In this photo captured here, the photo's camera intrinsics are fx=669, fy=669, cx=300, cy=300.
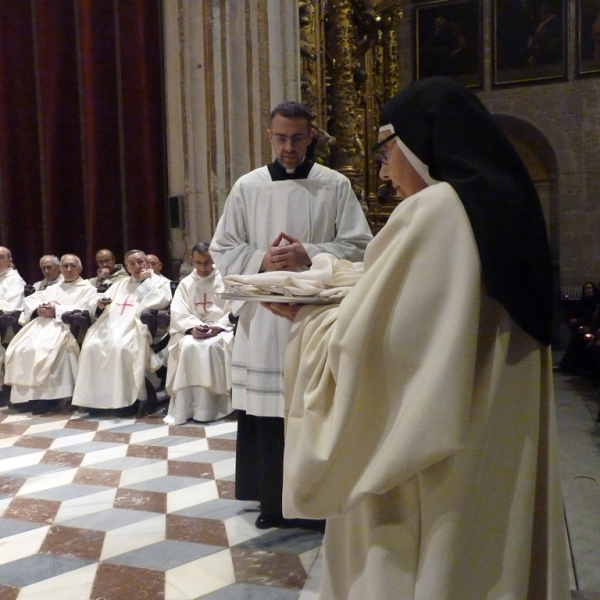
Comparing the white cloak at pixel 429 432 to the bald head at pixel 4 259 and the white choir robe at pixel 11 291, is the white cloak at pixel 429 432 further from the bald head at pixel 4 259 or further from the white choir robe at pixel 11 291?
the bald head at pixel 4 259

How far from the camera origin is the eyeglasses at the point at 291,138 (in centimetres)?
272

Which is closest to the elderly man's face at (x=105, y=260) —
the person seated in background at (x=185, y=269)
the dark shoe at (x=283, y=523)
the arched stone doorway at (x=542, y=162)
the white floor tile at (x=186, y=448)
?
the person seated in background at (x=185, y=269)

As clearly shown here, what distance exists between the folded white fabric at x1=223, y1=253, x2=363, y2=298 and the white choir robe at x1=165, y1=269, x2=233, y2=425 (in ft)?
11.7

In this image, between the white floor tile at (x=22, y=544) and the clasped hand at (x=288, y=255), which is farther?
the white floor tile at (x=22, y=544)

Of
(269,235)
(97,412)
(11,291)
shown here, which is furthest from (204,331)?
(269,235)

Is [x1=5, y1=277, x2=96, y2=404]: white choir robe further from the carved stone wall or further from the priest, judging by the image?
the priest

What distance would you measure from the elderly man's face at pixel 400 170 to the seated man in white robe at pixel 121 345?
4.44m

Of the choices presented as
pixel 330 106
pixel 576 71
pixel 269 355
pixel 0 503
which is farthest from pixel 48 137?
pixel 576 71

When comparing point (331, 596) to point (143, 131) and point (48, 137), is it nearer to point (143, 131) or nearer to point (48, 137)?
point (143, 131)

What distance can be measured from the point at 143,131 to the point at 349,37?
2396mm

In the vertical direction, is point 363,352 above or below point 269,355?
above

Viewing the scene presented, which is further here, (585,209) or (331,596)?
(585,209)

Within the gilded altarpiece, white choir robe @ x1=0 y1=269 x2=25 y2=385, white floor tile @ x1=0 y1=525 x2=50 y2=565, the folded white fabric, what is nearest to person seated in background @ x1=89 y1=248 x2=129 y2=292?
white choir robe @ x1=0 y1=269 x2=25 y2=385

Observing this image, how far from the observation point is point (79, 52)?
7.16 metres
